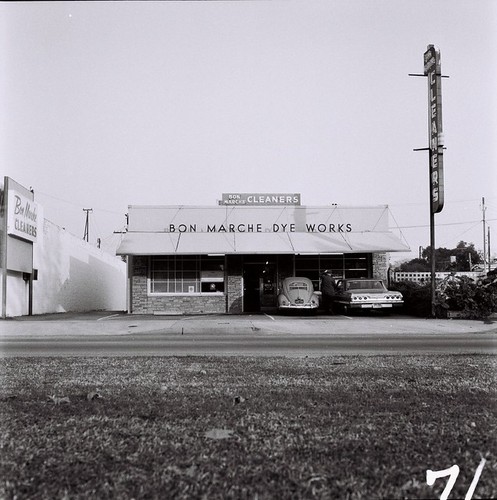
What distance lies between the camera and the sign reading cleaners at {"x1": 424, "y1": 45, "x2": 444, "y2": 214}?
828 inches

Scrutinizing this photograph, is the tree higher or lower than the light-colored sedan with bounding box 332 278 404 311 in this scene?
higher

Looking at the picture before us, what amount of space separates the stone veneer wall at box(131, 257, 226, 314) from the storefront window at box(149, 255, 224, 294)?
11.9 inches

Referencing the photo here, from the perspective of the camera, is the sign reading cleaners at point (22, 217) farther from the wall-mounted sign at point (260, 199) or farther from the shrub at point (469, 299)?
the shrub at point (469, 299)

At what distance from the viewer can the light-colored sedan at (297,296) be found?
75.6ft

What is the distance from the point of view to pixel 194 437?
3955 millimetres

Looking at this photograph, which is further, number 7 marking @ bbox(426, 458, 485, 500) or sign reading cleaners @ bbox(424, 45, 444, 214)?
sign reading cleaners @ bbox(424, 45, 444, 214)

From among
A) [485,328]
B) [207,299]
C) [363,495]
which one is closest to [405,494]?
[363,495]

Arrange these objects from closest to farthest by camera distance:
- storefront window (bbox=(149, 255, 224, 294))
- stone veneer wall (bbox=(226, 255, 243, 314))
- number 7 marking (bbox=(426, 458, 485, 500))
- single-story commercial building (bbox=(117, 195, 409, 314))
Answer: number 7 marking (bbox=(426, 458, 485, 500))
single-story commercial building (bbox=(117, 195, 409, 314))
stone veneer wall (bbox=(226, 255, 243, 314))
storefront window (bbox=(149, 255, 224, 294))

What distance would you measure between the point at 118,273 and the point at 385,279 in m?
28.0

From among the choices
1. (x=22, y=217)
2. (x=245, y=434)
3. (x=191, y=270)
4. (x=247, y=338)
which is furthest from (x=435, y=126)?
(x=245, y=434)

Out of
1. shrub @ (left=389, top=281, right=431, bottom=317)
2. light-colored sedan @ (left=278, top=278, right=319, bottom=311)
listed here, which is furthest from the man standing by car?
shrub @ (left=389, top=281, right=431, bottom=317)

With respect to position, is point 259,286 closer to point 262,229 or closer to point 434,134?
point 262,229

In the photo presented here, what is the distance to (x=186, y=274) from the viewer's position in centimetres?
2647

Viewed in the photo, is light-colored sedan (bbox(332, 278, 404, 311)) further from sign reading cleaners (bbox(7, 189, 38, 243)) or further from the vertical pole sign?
sign reading cleaners (bbox(7, 189, 38, 243))
